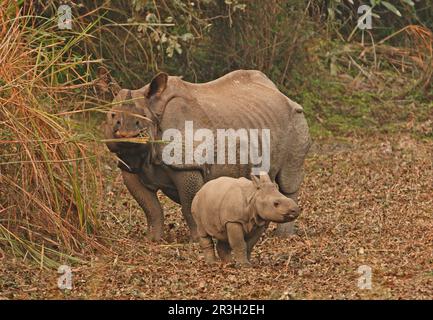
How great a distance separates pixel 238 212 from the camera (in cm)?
984

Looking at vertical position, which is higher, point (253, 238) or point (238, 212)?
point (238, 212)

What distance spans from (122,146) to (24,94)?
2.88 feet

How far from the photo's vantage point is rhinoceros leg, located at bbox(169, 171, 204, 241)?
10992 millimetres

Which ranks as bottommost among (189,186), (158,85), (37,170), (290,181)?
(290,181)

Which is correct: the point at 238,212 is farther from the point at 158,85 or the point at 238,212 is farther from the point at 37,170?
the point at 158,85

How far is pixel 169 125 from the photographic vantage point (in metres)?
11.1

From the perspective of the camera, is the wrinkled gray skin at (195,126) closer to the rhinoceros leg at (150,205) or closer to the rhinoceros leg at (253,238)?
the rhinoceros leg at (150,205)

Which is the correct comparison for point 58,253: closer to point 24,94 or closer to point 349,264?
point 24,94

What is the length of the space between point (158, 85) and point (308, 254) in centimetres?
179

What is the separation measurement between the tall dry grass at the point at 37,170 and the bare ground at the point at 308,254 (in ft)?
0.81

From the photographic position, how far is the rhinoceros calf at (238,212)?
970 centimetres

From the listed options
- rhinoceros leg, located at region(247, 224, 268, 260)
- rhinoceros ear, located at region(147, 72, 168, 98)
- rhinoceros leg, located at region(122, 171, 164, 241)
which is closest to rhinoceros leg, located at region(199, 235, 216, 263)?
rhinoceros leg, located at region(247, 224, 268, 260)

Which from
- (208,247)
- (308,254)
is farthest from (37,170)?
(308,254)
